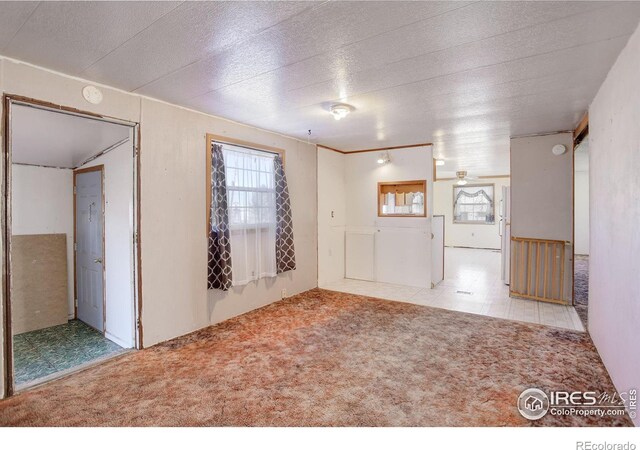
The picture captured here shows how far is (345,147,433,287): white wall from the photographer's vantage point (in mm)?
5285

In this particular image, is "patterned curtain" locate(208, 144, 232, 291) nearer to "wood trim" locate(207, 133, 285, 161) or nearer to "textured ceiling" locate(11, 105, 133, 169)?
"wood trim" locate(207, 133, 285, 161)

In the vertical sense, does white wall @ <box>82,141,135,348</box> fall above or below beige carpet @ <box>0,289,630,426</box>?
above

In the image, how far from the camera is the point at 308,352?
117 inches

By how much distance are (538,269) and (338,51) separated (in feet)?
13.6

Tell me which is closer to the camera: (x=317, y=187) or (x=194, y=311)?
(x=194, y=311)

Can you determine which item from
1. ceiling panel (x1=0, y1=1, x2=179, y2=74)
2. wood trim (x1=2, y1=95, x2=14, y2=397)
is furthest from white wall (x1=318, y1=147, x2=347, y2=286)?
wood trim (x1=2, y1=95, x2=14, y2=397)

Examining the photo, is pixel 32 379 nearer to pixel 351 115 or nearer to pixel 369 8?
pixel 369 8

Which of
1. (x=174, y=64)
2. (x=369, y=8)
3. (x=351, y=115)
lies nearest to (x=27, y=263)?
(x=174, y=64)

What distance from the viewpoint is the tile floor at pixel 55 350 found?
275cm

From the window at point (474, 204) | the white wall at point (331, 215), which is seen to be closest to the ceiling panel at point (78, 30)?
the white wall at point (331, 215)

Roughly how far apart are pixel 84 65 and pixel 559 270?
18.5 feet

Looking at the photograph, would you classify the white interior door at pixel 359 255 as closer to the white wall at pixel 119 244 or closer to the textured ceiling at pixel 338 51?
the textured ceiling at pixel 338 51

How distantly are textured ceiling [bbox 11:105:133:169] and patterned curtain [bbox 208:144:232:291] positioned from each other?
0.92 metres

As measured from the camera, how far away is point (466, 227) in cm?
1034
